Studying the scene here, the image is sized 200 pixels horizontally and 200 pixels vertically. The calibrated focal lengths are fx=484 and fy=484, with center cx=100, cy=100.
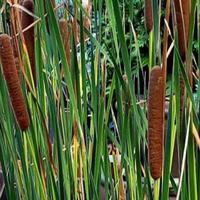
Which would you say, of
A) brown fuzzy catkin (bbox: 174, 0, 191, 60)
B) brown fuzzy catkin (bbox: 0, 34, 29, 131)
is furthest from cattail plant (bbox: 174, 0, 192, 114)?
brown fuzzy catkin (bbox: 0, 34, 29, 131)

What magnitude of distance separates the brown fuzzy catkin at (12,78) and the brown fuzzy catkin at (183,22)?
→ 178 millimetres

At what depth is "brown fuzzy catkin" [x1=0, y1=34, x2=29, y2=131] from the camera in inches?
20.0

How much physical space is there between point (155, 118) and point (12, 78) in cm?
16

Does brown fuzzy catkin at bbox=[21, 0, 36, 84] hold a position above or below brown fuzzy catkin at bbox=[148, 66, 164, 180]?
above

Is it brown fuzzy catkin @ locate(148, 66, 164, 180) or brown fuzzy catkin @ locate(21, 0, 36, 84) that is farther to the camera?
brown fuzzy catkin @ locate(21, 0, 36, 84)

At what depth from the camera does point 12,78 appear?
52cm

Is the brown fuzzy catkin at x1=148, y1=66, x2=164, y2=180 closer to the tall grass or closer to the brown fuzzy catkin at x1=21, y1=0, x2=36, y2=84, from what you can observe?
the tall grass

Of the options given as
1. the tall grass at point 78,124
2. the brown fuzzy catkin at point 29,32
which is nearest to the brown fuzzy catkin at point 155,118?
the tall grass at point 78,124

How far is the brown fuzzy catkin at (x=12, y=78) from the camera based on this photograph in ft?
1.66

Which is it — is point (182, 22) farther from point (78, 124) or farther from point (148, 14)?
point (78, 124)

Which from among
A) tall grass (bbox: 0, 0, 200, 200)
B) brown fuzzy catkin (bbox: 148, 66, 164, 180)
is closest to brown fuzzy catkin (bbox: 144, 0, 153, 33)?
tall grass (bbox: 0, 0, 200, 200)

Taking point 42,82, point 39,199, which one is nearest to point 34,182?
point 39,199

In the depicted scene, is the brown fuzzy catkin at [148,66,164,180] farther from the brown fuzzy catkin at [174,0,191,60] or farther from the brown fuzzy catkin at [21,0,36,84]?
the brown fuzzy catkin at [21,0,36,84]

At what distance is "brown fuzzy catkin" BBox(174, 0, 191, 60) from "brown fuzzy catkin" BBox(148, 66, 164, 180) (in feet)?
0.22
